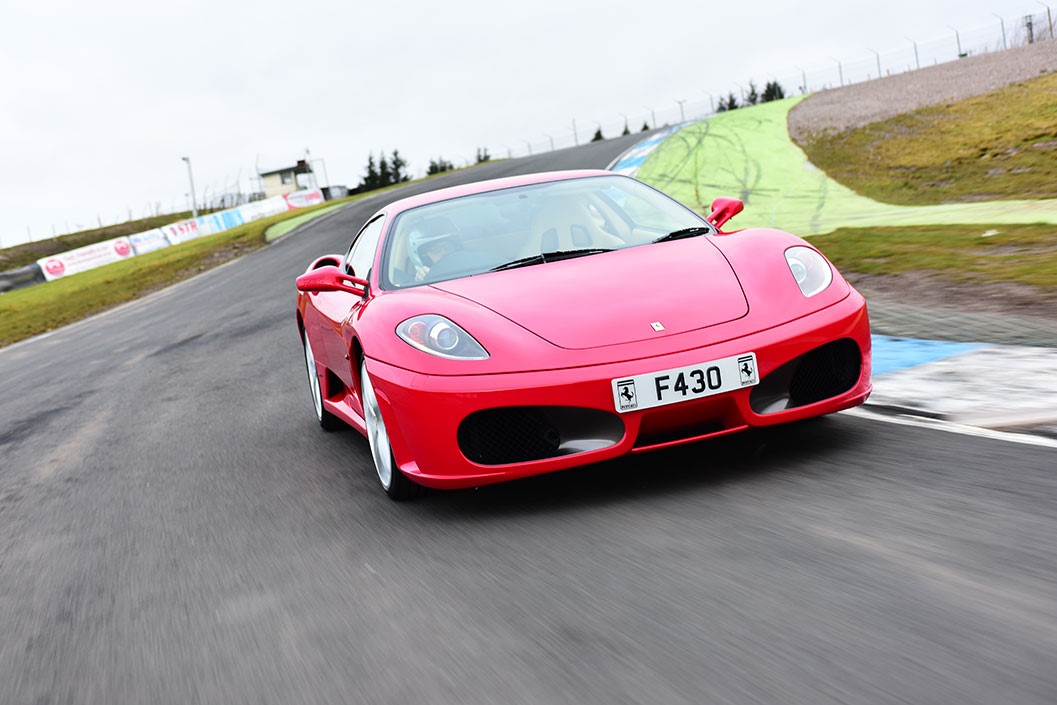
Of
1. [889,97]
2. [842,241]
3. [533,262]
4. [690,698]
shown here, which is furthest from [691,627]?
[889,97]

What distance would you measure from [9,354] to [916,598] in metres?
16.0

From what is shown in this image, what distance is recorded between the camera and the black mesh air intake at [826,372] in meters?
3.99

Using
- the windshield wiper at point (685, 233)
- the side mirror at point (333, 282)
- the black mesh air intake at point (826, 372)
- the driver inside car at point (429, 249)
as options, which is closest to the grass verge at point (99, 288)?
the side mirror at point (333, 282)

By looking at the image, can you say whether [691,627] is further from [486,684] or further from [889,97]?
[889,97]

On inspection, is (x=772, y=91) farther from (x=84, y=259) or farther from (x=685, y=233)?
(x=685, y=233)

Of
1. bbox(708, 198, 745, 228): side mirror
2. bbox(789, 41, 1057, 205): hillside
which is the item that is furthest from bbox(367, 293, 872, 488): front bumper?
bbox(789, 41, 1057, 205): hillside

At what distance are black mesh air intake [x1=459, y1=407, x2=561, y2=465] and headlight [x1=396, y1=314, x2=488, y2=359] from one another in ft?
0.72

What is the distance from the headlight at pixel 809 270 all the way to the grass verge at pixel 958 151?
385 inches

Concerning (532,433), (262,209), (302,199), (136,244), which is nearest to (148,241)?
(136,244)

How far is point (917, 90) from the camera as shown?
2625 centimetres

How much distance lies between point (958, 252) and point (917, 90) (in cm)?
1873

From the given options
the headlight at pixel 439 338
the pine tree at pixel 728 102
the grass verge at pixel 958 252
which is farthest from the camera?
the pine tree at pixel 728 102

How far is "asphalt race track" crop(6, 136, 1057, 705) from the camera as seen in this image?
7.79 feet

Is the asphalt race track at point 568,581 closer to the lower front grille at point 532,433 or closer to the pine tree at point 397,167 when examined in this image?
the lower front grille at point 532,433
